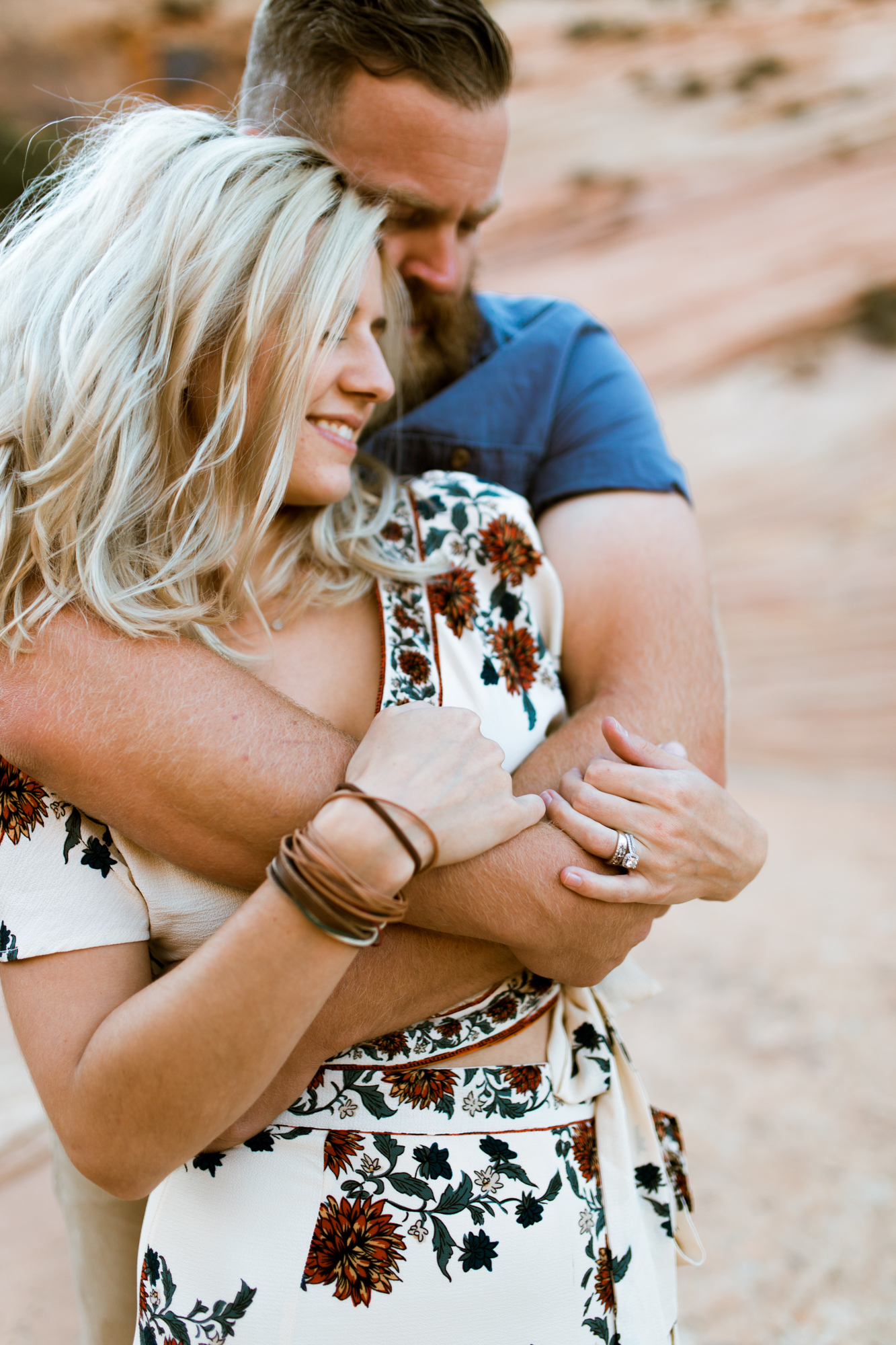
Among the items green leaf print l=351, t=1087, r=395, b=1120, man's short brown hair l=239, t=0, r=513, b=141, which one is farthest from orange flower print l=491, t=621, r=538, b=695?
man's short brown hair l=239, t=0, r=513, b=141

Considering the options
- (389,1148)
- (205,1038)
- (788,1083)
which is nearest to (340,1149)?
(389,1148)

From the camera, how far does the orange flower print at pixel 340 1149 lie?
0.98 meters

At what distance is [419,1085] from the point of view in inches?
40.5

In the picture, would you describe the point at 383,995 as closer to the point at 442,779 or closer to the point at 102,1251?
the point at 442,779

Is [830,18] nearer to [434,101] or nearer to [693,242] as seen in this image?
[693,242]

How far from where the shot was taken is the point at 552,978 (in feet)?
3.55

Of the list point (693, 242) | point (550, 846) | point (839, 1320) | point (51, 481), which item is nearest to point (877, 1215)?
point (839, 1320)

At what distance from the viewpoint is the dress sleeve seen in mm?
907

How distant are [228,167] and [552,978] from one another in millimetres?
961

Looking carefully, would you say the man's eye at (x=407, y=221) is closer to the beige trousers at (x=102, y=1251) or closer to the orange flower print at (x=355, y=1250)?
the orange flower print at (x=355, y=1250)

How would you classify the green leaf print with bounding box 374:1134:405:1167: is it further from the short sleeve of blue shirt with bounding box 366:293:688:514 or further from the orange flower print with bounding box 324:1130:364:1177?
the short sleeve of blue shirt with bounding box 366:293:688:514

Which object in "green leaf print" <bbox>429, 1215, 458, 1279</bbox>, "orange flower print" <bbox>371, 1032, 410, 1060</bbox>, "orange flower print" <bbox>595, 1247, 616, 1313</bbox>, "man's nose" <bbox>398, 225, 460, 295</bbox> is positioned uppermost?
"man's nose" <bbox>398, 225, 460, 295</bbox>

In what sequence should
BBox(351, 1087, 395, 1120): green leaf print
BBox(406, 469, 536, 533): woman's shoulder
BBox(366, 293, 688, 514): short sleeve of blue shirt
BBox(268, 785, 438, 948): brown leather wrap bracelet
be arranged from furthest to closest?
BBox(366, 293, 688, 514): short sleeve of blue shirt → BBox(406, 469, 536, 533): woman's shoulder → BBox(351, 1087, 395, 1120): green leaf print → BBox(268, 785, 438, 948): brown leather wrap bracelet

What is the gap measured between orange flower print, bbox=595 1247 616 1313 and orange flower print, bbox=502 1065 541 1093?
19 centimetres
